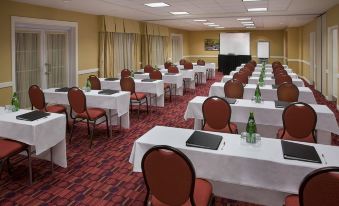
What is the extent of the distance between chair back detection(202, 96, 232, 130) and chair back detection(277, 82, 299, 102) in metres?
1.84

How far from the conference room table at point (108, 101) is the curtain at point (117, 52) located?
13.2 feet

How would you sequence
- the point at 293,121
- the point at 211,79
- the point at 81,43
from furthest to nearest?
the point at 211,79 < the point at 81,43 < the point at 293,121

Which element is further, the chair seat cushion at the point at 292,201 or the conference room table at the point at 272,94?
the conference room table at the point at 272,94

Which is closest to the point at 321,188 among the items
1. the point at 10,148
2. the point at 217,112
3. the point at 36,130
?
the point at 217,112

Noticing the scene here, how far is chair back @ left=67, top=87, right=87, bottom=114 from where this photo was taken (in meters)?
5.18

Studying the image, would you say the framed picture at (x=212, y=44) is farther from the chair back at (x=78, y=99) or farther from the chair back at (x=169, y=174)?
the chair back at (x=169, y=174)

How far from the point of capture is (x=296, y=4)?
7.80m

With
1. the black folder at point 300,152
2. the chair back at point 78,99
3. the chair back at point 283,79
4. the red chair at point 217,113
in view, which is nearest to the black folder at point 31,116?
the chair back at point 78,99

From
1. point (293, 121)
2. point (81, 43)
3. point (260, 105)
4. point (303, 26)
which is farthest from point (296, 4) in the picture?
point (303, 26)

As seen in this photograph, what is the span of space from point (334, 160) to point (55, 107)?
5075 millimetres

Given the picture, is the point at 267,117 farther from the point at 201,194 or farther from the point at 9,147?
the point at 9,147

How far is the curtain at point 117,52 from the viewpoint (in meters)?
10.1

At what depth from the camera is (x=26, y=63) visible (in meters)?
7.48

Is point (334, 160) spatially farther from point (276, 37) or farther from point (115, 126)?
point (276, 37)
